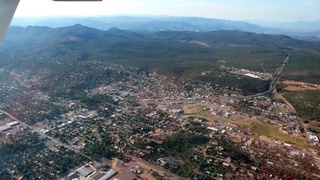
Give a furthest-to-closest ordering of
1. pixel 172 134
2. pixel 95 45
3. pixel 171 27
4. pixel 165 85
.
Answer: pixel 171 27, pixel 95 45, pixel 165 85, pixel 172 134

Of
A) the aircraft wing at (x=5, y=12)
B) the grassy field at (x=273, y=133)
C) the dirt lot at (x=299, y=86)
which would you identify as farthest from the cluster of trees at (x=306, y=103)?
the aircraft wing at (x=5, y=12)

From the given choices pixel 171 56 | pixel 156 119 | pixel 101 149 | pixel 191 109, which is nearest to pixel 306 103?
pixel 191 109

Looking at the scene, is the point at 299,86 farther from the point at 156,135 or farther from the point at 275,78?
the point at 156,135

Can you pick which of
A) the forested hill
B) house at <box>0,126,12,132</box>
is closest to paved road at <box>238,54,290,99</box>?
the forested hill

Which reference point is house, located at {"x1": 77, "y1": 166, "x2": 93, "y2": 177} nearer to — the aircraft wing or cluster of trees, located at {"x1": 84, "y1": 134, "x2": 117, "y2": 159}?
cluster of trees, located at {"x1": 84, "y1": 134, "x2": 117, "y2": 159}

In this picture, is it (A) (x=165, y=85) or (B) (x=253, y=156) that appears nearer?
(B) (x=253, y=156)

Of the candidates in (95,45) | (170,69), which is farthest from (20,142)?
(95,45)

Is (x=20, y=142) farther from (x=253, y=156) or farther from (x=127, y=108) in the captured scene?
(x=253, y=156)
